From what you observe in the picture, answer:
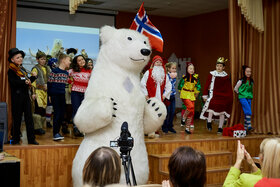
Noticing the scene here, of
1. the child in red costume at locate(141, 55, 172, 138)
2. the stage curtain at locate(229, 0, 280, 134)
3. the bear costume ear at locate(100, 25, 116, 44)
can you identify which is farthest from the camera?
the stage curtain at locate(229, 0, 280, 134)

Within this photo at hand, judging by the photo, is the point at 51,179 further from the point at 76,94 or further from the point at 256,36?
the point at 256,36

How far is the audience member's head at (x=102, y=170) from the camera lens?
1.87m

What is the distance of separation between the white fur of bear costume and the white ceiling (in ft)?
18.7

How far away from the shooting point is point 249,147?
19.8 feet

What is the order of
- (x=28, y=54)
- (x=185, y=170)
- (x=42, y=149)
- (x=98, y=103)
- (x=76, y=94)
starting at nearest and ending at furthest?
(x=185, y=170), (x=98, y=103), (x=42, y=149), (x=76, y=94), (x=28, y=54)

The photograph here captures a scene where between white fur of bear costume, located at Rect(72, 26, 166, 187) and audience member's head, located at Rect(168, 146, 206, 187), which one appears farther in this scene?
white fur of bear costume, located at Rect(72, 26, 166, 187)

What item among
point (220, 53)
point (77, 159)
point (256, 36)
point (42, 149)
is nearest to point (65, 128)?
point (42, 149)

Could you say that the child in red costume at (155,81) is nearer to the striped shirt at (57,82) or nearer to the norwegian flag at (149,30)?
the striped shirt at (57,82)

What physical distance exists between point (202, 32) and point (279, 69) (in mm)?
4441

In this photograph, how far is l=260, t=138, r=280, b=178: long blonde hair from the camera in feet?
6.80

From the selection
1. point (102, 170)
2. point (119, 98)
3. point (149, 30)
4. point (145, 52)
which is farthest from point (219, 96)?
point (102, 170)

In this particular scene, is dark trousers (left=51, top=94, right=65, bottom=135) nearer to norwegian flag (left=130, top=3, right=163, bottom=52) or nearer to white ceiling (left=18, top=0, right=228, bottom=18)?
norwegian flag (left=130, top=3, right=163, bottom=52)

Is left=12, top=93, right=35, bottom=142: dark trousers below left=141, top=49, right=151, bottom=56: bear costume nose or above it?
below

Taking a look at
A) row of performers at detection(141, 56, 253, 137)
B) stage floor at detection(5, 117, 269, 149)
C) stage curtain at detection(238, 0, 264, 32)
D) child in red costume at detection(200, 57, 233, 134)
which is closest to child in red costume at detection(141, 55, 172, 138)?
row of performers at detection(141, 56, 253, 137)
